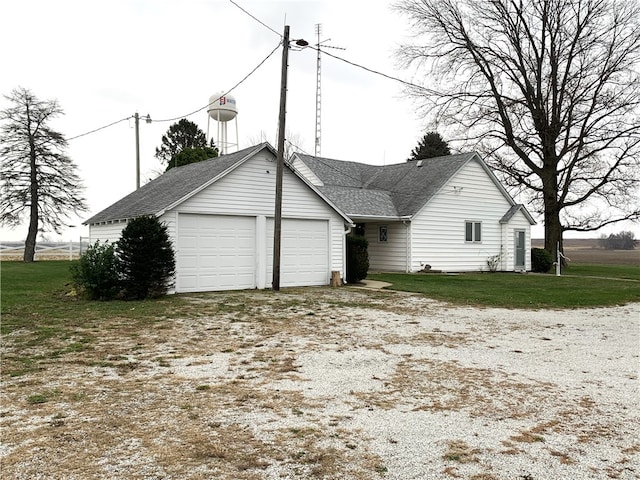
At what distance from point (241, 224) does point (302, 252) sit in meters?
2.49

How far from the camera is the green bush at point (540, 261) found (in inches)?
1134

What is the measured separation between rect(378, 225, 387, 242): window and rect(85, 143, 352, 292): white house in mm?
7462

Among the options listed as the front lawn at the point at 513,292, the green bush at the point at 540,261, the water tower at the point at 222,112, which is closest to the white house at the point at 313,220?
the green bush at the point at 540,261

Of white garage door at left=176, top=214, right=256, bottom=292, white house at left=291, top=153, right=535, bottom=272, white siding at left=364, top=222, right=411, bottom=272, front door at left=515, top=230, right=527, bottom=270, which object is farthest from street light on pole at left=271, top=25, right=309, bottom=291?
front door at left=515, top=230, right=527, bottom=270

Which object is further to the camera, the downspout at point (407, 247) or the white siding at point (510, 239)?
the white siding at point (510, 239)

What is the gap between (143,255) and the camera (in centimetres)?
1327

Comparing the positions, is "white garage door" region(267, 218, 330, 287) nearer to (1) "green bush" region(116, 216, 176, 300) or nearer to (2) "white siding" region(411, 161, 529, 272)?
(1) "green bush" region(116, 216, 176, 300)

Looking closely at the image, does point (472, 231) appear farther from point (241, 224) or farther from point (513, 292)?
point (241, 224)

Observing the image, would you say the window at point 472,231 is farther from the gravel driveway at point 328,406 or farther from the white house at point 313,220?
the gravel driveway at point 328,406

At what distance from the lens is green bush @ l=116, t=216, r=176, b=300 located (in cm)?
1323

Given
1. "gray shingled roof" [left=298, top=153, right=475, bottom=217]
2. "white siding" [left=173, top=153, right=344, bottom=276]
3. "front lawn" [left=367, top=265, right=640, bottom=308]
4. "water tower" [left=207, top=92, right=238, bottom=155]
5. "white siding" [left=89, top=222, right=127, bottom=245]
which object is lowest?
"front lawn" [left=367, top=265, right=640, bottom=308]

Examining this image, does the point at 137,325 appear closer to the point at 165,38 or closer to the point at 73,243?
the point at 165,38

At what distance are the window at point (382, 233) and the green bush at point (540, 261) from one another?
958 cm

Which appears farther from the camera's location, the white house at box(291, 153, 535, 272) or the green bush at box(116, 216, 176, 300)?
the white house at box(291, 153, 535, 272)
